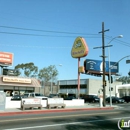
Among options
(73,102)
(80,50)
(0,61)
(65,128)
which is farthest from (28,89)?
(65,128)

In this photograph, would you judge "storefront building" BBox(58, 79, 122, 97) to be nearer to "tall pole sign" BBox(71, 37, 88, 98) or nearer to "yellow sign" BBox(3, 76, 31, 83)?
"yellow sign" BBox(3, 76, 31, 83)

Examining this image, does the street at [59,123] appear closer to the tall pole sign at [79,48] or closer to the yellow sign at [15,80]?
the tall pole sign at [79,48]

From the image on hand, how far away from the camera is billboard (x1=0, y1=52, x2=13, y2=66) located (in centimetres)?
4421

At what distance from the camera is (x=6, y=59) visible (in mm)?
44750

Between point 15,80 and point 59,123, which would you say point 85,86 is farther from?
point 59,123

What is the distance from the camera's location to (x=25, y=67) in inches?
3420

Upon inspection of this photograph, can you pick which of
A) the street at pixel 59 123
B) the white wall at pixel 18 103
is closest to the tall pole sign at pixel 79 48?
the white wall at pixel 18 103

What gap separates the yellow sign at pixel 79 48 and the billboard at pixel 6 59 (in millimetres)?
12597

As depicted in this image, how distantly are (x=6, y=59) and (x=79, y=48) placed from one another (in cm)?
1461

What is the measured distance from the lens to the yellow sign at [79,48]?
3862cm

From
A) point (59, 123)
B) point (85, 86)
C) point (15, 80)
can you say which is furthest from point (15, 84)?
point (85, 86)

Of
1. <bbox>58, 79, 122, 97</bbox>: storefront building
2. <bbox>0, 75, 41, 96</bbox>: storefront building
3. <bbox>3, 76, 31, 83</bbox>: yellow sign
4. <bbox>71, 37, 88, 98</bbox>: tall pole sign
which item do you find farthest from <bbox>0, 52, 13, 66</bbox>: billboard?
<bbox>58, 79, 122, 97</bbox>: storefront building

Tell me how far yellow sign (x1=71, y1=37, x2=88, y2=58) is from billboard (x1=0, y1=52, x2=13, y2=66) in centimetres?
1260

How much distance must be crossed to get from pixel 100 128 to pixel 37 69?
248 feet
